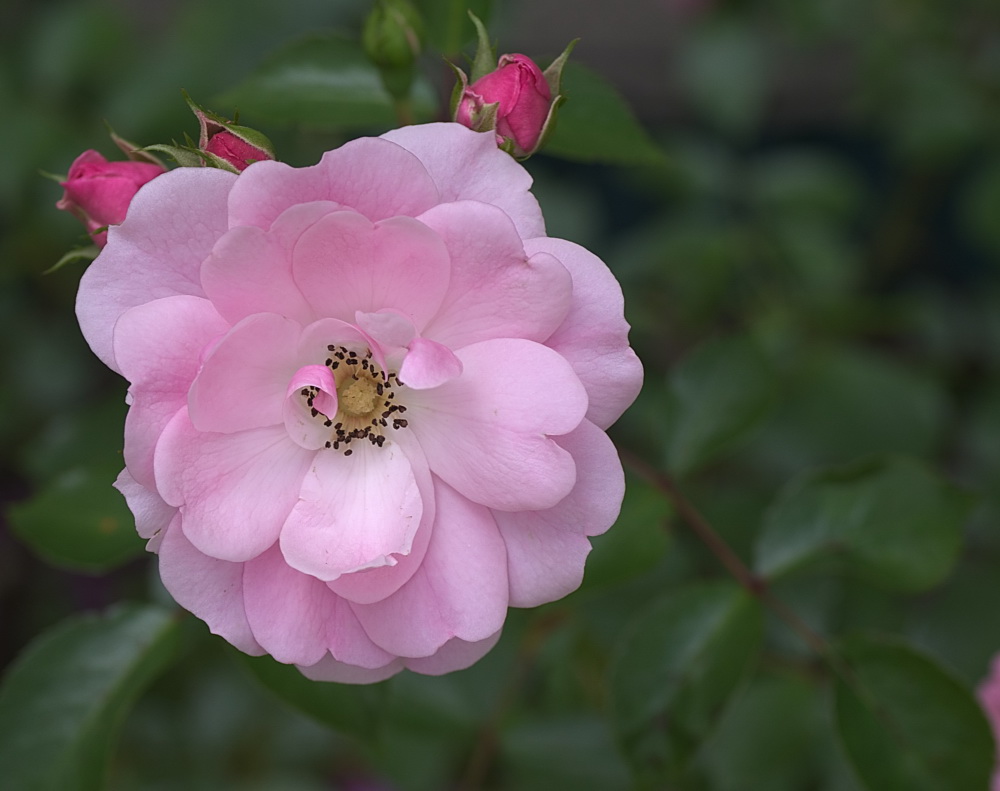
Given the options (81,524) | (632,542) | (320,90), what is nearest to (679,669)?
(632,542)

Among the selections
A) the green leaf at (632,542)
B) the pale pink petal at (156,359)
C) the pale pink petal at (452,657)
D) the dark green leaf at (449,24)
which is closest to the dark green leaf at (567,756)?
the green leaf at (632,542)

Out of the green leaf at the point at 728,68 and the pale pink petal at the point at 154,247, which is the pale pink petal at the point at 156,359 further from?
the green leaf at the point at 728,68

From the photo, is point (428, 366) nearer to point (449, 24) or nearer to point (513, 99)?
point (513, 99)

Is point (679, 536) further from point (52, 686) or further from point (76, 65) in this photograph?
point (76, 65)

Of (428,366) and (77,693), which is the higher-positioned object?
(428,366)

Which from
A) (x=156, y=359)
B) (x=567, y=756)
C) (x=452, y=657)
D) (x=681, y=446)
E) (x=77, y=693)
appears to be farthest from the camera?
(x=567, y=756)

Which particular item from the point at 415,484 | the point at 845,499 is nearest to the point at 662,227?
the point at 845,499

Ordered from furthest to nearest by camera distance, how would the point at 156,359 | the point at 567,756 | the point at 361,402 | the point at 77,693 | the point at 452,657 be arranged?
the point at 567,756, the point at 77,693, the point at 361,402, the point at 452,657, the point at 156,359
